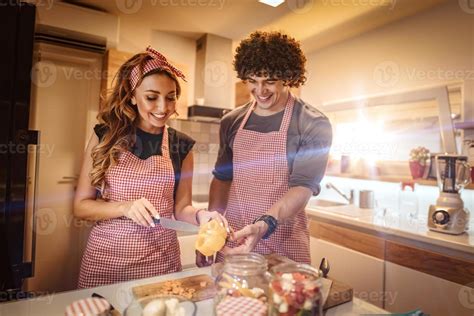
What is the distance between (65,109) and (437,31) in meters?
1.88

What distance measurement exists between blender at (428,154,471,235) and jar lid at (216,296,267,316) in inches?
50.5

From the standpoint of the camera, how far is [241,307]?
0.62 metres

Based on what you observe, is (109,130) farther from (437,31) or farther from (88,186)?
(437,31)

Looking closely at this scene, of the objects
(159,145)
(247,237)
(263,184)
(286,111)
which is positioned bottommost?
(247,237)

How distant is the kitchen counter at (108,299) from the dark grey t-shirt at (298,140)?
0.37 metres

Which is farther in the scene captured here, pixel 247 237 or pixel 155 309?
pixel 247 237

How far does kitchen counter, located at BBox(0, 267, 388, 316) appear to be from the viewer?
Result: 686 millimetres

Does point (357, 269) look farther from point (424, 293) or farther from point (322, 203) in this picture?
point (322, 203)

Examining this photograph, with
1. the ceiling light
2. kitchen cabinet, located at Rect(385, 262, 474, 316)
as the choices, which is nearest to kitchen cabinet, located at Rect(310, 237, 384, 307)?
kitchen cabinet, located at Rect(385, 262, 474, 316)

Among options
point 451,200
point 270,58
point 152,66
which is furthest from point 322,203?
point 152,66

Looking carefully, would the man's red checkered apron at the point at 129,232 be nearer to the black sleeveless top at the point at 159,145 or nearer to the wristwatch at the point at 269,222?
the black sleeveless top at the point at 159,145

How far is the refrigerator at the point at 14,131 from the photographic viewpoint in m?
0.68

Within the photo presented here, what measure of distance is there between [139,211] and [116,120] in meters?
0.26

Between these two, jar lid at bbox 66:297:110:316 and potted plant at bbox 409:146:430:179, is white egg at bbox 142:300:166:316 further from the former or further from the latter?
potted plant at bbox 409:146:430:179
